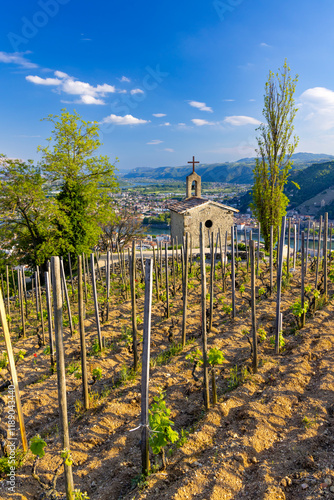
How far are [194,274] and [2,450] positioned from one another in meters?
10.6

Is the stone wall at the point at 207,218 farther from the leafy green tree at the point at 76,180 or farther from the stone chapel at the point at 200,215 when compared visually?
the leafy green tree at the point at 76,180

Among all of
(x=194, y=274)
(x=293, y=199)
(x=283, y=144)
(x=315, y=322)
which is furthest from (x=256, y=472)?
(x=293, y=199)

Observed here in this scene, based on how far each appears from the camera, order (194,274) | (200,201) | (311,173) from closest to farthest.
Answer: (194,274) < (200,201) < (311,173)

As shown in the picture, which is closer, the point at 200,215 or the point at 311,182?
the point at 200,215

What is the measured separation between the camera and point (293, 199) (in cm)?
6938

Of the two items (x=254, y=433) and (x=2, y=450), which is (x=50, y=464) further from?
(x=254, y=433)

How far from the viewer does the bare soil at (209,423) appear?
3.56m

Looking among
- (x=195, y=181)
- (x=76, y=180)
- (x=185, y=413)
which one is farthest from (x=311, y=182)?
(x=185, y=413)

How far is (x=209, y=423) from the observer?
14.9 ft

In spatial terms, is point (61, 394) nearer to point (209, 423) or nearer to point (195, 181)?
point (209, 423)

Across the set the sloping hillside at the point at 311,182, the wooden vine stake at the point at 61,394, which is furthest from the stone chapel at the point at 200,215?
the sloping hillside at the point at 311,182

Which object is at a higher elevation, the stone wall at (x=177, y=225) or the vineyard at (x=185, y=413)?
the stone wall at (x=177, y=225)

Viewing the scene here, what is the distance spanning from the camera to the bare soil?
3559 mm

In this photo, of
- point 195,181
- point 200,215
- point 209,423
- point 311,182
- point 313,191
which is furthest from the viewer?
point 311,182
